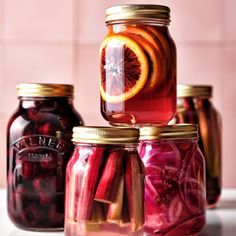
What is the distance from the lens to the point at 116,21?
1.05 metres

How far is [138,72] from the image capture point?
103 cm

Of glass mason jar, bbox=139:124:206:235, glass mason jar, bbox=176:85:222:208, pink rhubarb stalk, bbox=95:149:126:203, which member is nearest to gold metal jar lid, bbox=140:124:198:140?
glass mason jar, bbox=139:124:206:235

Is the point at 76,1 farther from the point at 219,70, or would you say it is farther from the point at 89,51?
the point at 219,70

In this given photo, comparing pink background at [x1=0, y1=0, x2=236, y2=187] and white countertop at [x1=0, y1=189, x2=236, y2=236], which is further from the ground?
pink background at [x1=0, y1=0, x2=236, y2=187]

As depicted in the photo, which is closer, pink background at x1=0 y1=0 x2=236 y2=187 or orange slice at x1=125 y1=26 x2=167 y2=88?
orange slice at x1=125 y1=26 x2=167 y2=88

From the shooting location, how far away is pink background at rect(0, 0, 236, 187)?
160 cm

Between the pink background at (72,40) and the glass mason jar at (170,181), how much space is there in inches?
22.0

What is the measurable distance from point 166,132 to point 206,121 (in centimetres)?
30

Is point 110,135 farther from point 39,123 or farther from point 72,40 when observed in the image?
point 72,40

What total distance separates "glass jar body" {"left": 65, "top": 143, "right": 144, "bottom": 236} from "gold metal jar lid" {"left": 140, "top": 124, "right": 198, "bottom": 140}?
0.08 metres

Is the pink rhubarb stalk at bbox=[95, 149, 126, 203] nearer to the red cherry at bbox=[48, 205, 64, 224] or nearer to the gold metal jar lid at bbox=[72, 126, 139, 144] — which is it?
the gold metal jar lid at bbox=[72, 126, 139, 144]

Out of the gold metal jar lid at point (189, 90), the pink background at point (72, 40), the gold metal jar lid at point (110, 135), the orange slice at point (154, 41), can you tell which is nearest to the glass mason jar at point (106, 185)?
the gold metal jar lid at point (110, 135)

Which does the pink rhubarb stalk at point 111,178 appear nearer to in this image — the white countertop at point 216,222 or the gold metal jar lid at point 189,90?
the white countertop at point 216,222

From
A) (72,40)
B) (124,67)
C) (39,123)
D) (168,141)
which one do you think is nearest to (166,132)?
(168,141)
